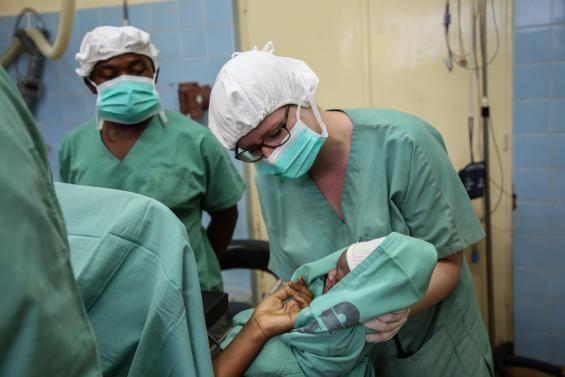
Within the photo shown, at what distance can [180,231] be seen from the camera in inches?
28.2

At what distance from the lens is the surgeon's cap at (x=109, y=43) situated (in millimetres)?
1502

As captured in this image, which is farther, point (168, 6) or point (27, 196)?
point (168, 6)

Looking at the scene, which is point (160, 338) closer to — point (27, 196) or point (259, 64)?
point (27, 196)

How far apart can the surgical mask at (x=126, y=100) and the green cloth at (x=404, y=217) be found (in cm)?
57

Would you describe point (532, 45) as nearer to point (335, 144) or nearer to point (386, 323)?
point (335, 144)

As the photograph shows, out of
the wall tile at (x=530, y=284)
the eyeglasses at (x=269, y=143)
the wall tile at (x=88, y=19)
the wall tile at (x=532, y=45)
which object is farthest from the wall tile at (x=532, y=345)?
the wall tile at (x=88, y=19)

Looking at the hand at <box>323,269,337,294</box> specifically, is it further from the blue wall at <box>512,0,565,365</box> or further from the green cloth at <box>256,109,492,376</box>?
the blue wall at <box>512,0,565,365</box>

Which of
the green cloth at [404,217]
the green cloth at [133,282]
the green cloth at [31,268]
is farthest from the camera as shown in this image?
the green cloth at [404,217]

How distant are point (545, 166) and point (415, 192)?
1.20m

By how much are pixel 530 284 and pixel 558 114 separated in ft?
2.40

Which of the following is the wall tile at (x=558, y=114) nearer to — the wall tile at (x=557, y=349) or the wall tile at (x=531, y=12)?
the wall tile at (x=531, y=12)

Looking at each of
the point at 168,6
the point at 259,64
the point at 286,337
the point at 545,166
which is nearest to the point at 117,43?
the point at 259,64

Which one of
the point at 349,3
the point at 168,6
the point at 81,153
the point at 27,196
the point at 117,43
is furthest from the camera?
the point at 168,6

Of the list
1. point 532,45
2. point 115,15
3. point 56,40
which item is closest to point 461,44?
point 532,45
